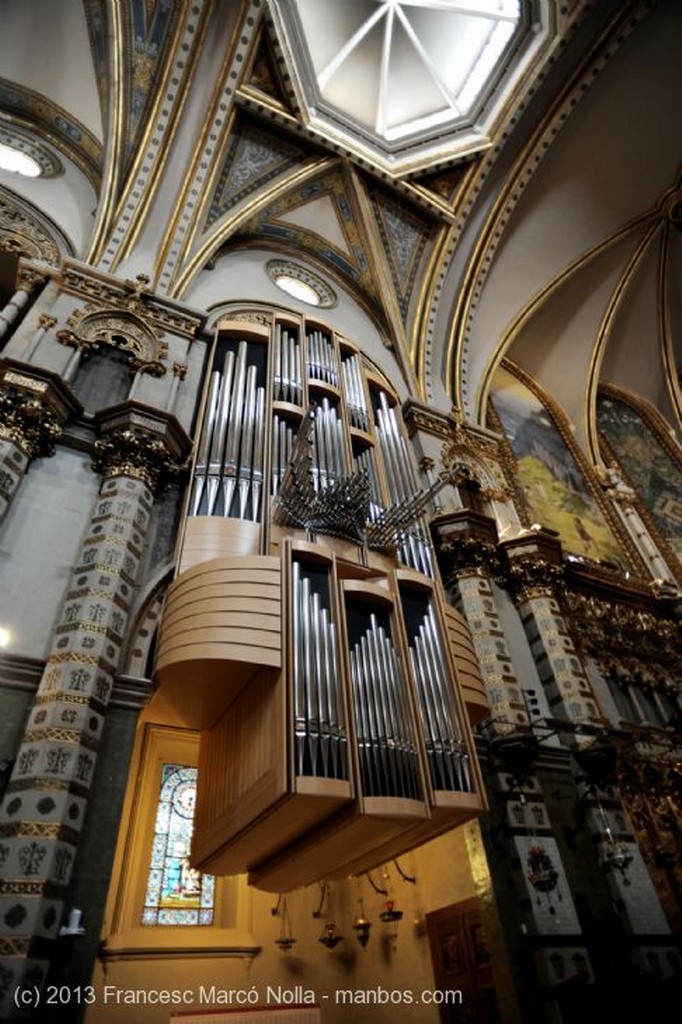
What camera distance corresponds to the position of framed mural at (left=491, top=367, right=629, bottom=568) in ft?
40.1

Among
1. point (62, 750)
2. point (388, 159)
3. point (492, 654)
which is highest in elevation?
point (388, 159)

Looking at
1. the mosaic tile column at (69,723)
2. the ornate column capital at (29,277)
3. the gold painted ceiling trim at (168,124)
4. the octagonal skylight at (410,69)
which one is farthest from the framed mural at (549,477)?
the ornate column capital at (29,277)

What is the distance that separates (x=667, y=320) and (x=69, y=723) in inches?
681

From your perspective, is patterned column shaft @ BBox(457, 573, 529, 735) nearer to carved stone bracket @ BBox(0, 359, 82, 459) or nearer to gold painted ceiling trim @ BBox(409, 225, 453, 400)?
gold painted ceiling trim @ BBox(409, 225, 453, 400)

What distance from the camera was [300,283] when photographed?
12289mm

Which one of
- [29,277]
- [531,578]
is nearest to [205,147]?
[29,277]

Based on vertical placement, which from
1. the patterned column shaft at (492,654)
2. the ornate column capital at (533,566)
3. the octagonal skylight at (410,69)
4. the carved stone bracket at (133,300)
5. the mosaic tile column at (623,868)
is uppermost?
the octagonal skylight at (410,69)

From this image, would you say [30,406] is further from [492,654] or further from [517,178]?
[517,178]

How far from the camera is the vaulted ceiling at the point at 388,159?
9.97 m

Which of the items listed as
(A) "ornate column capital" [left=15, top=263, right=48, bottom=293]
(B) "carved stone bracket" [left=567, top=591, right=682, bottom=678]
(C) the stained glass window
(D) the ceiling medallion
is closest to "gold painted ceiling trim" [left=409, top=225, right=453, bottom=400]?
(D) the ceiling medallion

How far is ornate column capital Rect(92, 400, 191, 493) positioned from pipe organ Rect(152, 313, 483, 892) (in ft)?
1.37

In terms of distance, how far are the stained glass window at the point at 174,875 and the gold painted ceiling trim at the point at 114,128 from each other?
859 centimetres

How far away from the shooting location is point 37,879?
12.8 ft

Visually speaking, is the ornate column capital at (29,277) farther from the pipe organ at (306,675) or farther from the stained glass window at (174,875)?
the stained glass window at (174,875)
